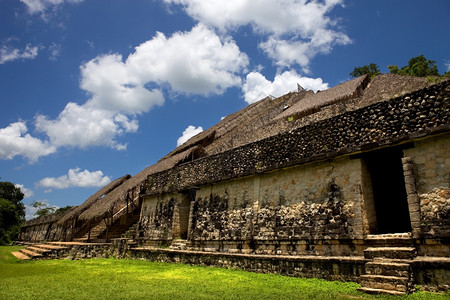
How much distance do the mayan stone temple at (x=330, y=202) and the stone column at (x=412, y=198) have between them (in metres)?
0.02

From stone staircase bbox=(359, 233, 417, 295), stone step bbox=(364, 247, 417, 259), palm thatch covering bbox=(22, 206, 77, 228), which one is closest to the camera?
stone staircase bbox=(359, 233, 417, 295)

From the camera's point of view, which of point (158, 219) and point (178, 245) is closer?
point (178, 245)

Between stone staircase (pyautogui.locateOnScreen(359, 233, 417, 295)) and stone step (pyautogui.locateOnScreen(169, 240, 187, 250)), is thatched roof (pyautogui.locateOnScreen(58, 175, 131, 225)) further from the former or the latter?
stone staircase (pyautogui.locateOnScreen(359, 233, 417, 295))

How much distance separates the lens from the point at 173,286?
20.0ft

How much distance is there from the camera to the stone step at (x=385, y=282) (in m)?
4.72

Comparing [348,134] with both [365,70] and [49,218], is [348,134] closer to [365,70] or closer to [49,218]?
A: [365,70]

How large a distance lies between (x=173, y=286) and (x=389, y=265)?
13.5 ft

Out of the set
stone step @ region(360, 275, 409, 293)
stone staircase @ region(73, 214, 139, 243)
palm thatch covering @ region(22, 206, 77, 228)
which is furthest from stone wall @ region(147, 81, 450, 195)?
palm thatch covering @ region(22, 206, 77, 228)

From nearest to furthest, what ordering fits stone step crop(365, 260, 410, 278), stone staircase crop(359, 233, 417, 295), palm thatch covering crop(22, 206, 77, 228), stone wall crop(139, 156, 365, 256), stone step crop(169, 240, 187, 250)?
A: stone staircase crop(359, 233, 417, 295) < stone step crop(365, 260, 410, 278) < stone wall crop(139, 156, 365, 256) < stone step crop(169, 240, 187, 250) < palm thatch covering crop(22, 206, 77, 228)

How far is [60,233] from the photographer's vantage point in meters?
22.4

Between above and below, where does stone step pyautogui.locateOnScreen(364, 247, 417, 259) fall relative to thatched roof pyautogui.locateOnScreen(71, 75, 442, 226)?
below

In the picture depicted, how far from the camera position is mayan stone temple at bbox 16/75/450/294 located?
5.39m

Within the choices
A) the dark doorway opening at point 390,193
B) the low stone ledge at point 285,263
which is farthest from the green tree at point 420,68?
the low stone ledge at point 285,263

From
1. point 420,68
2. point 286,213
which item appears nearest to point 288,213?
point 286,213
